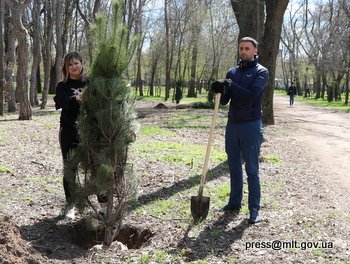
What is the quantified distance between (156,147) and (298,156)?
147 inches

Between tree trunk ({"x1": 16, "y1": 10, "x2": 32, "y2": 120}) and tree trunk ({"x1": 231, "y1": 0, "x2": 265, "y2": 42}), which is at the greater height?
tree trunk ({"x1": 231, "y1": 0, "x2": 265, "y2": 42})

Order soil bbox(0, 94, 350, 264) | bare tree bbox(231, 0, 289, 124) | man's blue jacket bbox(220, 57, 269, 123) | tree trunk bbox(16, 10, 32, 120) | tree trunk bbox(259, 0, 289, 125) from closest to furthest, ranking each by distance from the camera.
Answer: soil bbox(0, 94, 350, 264) < man's blue jacket bbox(220, 57, 269, 123) < bare tree bbox(231, 0, 289, 124) < tree trunk bbox(259, 0, 289, 125) < tree trunk bbox(16, 10, 32, 120)

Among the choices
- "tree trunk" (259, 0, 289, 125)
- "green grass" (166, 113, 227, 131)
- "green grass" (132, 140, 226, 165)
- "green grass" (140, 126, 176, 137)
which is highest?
"tree trunk" (259, 0, 289, 125)

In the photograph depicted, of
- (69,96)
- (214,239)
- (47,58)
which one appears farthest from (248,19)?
(47,58)

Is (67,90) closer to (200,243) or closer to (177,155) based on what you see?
(200,243)

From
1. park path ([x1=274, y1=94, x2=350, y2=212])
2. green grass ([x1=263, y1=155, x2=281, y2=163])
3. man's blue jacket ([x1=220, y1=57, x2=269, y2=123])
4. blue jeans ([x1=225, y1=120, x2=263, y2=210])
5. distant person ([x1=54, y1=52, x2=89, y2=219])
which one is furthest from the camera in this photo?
green grass ([x1=263, y1=155, x2=281, y2=163])

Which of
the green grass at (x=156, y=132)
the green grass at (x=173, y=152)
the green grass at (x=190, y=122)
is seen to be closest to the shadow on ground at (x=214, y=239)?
the green grass at (x=173, y=152)

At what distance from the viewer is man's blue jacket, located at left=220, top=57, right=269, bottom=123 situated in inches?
217

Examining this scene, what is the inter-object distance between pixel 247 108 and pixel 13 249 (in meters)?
3.20

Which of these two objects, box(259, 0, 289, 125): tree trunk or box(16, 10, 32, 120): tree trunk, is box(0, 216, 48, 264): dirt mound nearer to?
box(16, 10, 32, 120): tree trunk

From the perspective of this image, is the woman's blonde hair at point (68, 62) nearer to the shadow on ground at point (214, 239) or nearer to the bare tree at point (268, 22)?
the shadow on ground at point (214, 239)

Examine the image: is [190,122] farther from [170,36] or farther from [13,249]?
[170,36]

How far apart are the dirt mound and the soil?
0.01 meters

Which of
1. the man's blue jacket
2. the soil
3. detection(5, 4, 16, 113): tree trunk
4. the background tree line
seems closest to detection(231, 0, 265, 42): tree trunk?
the background tree line
